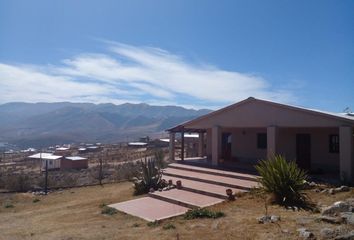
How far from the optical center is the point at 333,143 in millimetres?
20266

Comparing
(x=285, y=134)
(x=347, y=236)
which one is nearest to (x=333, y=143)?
(x=285, y=134)

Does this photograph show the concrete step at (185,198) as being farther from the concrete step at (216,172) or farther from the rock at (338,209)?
the rock at (338,209)

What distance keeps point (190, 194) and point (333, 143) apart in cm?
890

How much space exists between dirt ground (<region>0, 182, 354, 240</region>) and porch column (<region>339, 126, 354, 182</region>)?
8.48ft

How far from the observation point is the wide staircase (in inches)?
553

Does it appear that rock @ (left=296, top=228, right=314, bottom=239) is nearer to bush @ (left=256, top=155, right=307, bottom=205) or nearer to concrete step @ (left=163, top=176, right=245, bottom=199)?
bush @ (left=256, top=155, right=307, bottom=205)

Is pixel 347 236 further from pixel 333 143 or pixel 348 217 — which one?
pixel 333 143

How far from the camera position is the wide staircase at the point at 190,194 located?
14.1 meters

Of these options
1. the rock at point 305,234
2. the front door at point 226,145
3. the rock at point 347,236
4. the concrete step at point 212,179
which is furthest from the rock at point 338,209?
the front door at point 226,145

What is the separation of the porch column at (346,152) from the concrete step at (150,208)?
745 cm

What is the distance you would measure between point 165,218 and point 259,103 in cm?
993

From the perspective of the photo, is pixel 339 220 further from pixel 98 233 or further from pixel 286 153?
pixel 286 153

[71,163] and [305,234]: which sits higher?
[305,234]

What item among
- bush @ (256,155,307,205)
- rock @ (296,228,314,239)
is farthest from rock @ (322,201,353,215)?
bush @ (256,155,307,205)
